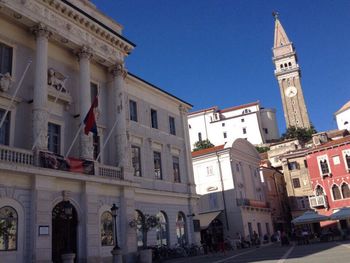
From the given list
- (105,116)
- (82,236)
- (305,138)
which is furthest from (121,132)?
(305,138)

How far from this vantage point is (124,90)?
26.0m

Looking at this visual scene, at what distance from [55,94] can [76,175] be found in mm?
4578

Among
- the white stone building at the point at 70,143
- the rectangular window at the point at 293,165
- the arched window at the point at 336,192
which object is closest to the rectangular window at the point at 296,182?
the rectangular window at the point at 293,165

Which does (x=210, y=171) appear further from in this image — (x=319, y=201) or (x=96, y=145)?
(x=96, y=145)

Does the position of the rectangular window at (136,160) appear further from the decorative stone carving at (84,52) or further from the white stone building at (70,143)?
the decorative stone carving at (84,52)

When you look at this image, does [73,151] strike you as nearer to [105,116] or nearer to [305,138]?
[105,116]

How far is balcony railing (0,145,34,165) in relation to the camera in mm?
16406

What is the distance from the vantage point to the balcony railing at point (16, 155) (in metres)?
16.4

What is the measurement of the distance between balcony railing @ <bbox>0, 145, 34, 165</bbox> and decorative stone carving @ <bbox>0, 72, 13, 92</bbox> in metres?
3.16

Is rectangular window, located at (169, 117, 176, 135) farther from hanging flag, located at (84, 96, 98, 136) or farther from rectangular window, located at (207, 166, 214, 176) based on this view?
hanging flag, located at (84, 96, 98, 136)

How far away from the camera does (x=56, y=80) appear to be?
21047 millimetres

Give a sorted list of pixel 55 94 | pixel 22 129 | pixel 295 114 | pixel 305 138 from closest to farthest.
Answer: pixel 22 129, pixel 55 94, pixel 305 138, pixel 295 114

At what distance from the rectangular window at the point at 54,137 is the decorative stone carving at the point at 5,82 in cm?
297

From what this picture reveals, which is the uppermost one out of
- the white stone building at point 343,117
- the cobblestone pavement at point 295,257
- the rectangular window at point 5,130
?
the white stone building at point 343,117
